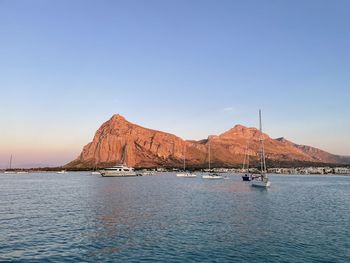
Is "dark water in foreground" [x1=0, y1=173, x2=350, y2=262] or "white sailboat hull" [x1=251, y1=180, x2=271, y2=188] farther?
"white sailboat hull" [x1=251, y1=180, x2=271, y2=188]

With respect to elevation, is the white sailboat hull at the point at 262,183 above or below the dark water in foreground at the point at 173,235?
above

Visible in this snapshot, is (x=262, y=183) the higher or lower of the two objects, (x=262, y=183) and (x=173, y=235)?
the higher

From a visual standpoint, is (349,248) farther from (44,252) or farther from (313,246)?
(44,252)

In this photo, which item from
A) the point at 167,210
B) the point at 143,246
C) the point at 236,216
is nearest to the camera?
the point at 143,246

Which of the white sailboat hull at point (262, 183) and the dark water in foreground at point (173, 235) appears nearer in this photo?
the dark water in foreground at point (173, 235)

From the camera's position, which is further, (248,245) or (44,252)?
(248,245)

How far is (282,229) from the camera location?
42.2 metres

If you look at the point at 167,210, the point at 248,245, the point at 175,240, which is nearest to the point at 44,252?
the point at 175,240

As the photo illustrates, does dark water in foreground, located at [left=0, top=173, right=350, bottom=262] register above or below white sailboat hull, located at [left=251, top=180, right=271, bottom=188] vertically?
below

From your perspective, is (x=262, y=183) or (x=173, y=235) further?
(x=262, y=183)

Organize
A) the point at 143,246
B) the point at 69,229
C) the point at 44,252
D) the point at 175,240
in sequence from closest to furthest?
the point at 44,252, the point at 143,246, the point at 175,240, the point at 69,229

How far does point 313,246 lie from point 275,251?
4492 millimetres

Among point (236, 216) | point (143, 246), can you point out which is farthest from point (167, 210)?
point (143, 246)

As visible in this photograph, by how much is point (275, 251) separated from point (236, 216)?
67.4 feet
